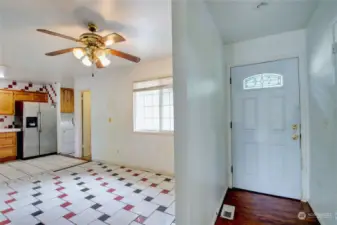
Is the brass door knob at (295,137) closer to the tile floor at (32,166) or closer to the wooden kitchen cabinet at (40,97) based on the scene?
the tile floor at (32,166)

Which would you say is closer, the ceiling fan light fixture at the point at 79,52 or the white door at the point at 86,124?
the ceiling fan light fixture at the point at 79,52

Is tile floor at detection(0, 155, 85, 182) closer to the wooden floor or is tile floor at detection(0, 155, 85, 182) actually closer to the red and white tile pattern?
the red and white tile pattern

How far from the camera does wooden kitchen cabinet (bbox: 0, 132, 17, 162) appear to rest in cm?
480

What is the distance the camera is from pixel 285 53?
8.14ft

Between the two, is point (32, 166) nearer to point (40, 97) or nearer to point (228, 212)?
point (40, 97)

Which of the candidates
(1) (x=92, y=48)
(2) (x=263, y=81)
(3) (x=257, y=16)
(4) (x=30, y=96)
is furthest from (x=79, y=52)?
(4) (x=30, y=96)

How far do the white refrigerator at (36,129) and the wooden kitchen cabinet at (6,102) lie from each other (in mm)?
176

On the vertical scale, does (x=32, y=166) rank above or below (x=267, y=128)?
below

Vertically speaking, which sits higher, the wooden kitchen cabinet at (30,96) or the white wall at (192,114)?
the wooden kitchen cabinet at (30,96)

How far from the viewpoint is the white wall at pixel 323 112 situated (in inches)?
61.9

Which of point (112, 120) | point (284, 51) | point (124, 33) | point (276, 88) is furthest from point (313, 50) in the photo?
point (112, 120)

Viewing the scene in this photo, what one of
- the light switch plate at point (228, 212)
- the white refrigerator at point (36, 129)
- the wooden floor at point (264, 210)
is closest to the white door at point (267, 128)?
the wooden floor at point (264, 210)

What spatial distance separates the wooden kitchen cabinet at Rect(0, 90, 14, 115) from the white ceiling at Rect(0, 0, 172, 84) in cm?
239

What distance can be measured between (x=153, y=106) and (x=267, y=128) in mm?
2224
